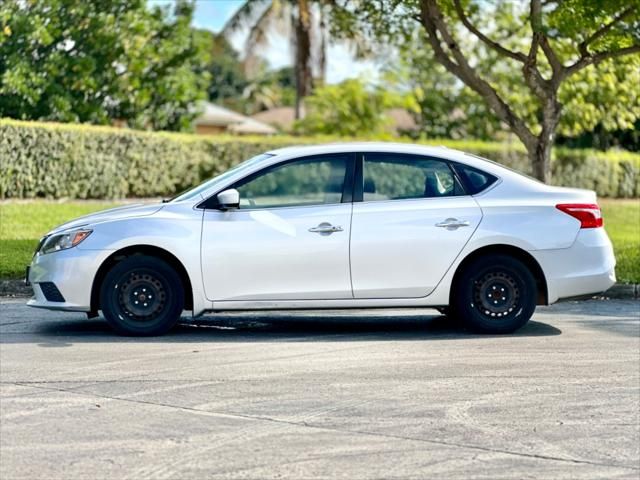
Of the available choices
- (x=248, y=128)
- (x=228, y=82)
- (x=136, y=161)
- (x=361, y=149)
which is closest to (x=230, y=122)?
(x=248, y=128)

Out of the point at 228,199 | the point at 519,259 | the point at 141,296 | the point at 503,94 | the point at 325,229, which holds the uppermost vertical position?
the point at 503,94

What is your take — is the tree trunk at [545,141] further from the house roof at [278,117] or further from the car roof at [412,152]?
the house roof at [278,117]

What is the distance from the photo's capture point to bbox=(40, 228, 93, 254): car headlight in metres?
9.92

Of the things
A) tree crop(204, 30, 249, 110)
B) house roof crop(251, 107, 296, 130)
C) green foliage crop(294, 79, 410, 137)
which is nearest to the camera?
green foliage crop(294, 79, 410, 137)

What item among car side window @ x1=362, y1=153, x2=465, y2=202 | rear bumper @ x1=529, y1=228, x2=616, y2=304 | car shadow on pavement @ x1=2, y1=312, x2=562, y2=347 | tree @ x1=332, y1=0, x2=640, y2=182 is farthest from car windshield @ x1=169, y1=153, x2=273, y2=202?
tree @ x1=332, y1=0, x2=640, y2=182

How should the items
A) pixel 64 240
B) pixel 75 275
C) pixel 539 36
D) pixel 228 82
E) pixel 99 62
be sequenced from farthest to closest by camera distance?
pixel 228 82 → pixel 99 62 → pixel 539 36 → pixel 64 240 → pixel 75 275

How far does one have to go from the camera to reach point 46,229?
766 inches

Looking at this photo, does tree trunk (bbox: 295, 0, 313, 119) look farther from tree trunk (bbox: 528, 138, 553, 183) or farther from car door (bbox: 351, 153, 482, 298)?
car door (bbox: 351, 153, 482, 298)

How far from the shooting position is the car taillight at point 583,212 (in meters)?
10.3

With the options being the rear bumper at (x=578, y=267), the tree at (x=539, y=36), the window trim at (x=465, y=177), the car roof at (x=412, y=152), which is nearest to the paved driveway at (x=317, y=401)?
the rear bumper at (x=578, y=267)

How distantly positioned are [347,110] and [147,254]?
121 ft

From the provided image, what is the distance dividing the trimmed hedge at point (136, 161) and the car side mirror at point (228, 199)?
14570 millimetres

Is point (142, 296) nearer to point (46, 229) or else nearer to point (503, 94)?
point (46, 229)

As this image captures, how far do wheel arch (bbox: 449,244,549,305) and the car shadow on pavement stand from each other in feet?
1.20
